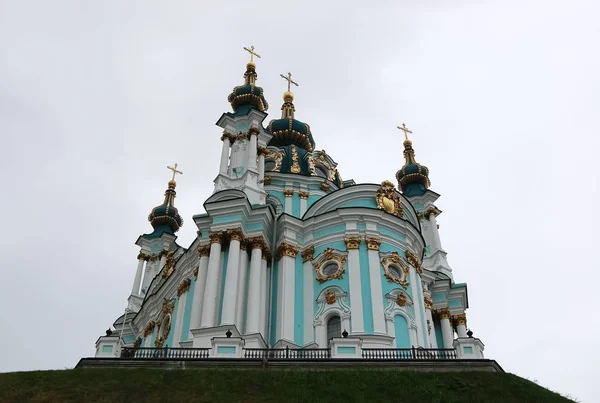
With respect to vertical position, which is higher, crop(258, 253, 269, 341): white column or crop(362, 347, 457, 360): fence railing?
crop(258, 253, 269, 341): white column

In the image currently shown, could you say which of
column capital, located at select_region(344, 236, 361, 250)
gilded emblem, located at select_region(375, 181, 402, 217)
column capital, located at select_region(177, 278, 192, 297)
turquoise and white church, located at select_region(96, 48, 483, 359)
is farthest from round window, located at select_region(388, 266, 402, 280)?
column capital, located at select_region(177, 278, 192, 297)

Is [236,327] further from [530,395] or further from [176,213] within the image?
[176,213]

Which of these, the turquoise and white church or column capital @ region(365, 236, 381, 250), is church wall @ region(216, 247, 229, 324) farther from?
column capital @ region(365, 236, 381, 250)

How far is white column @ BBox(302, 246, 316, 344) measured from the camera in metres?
23.2

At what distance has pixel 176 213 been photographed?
4181 cm

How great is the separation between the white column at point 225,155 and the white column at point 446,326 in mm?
12565

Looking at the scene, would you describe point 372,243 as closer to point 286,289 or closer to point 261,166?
point 286,289

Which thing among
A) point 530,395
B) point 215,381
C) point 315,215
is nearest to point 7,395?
point 215,381

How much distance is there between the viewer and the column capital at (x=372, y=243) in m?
24.5

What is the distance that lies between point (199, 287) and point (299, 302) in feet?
12.9

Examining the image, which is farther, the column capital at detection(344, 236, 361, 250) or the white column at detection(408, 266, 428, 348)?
the column capital at detection(344, 236, 361, 250)

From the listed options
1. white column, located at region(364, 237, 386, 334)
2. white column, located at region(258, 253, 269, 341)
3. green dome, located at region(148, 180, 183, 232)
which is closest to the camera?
white column, located at region(364, 237, 386, 334)

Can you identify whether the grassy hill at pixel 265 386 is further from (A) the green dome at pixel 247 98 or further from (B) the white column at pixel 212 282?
(A) the green dome at pixel 247 98

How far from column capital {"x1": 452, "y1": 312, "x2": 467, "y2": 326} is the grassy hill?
46.4 feet
